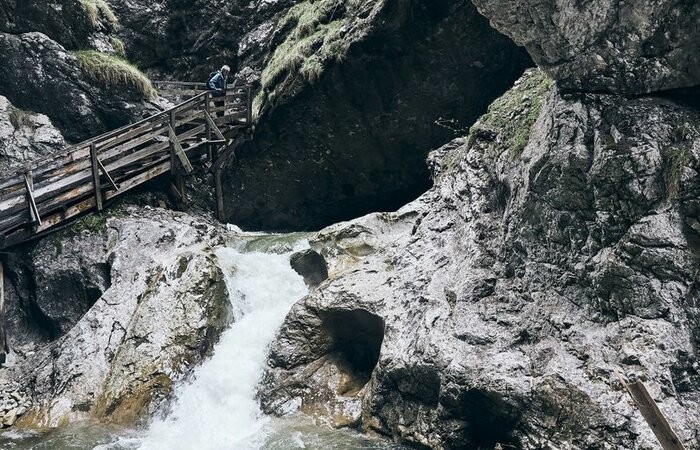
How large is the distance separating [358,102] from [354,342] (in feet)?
26.2

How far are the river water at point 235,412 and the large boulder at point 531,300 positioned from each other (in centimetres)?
46

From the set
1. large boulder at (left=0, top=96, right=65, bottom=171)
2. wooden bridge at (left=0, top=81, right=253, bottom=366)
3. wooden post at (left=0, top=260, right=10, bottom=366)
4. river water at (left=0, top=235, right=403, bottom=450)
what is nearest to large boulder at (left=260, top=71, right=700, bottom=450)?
river water at (left=0, top=235, right=403, bottom=450)

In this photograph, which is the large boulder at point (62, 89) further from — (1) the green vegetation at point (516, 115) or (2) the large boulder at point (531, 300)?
(1) the green vegetation at point (516, 115)

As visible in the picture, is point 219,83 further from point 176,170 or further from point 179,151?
point 176,170

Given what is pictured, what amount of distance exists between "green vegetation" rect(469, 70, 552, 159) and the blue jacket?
10292 mm

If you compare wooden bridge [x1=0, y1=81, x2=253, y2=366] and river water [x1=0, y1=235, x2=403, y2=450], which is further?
wooden bridge [x1=0, y1=81, x2=253, y2=366]

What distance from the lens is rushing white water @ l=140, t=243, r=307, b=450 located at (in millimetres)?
10812

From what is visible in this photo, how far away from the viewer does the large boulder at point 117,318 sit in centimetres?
1201

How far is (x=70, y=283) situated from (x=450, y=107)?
10673 mm

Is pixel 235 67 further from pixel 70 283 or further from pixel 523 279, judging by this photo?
pixel 523 279

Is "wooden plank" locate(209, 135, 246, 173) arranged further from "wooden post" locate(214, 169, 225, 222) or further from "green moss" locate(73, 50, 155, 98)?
"green moss" locate(73, 50, 155, 98)

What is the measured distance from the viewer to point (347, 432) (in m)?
10.5

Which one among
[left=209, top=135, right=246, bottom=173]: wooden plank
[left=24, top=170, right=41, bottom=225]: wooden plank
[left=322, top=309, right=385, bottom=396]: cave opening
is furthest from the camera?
[left=209, top=135, right=246, bottom=173]: wooden plank

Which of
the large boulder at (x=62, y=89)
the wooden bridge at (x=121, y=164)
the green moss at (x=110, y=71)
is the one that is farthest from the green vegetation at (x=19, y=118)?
the green moss at (x=110, y=71)
